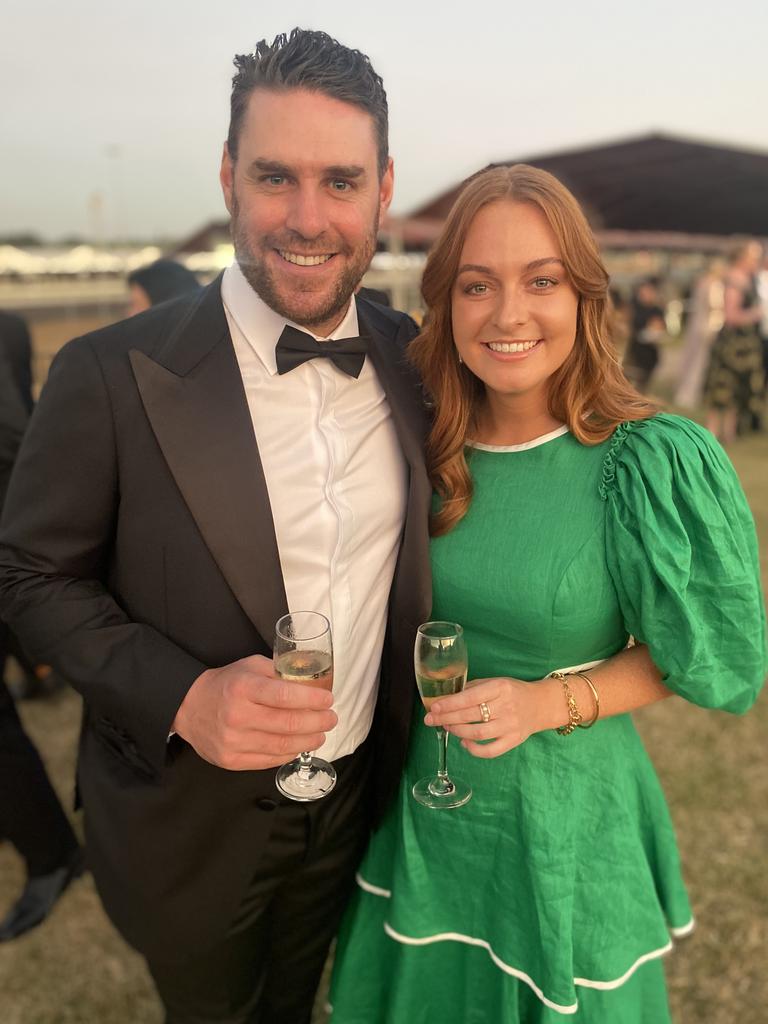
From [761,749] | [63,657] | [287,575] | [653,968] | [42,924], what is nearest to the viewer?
[63,657]

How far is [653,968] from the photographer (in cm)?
186

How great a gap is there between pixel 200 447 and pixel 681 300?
27415 millimetres

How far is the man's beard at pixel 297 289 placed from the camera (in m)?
1.60

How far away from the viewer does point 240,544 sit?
4.95ft

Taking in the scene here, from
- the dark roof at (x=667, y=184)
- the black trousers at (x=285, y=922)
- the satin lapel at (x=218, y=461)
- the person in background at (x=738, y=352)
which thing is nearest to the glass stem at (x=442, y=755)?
the black trousers at (x=285, y=922)

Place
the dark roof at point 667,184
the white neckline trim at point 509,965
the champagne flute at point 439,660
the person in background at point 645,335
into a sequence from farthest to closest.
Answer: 1. the person in background at point 645,335
2. the dark roof at point 667,184
3. the white neckline trim at point 509,965
4. the champagne flute at point 439,660

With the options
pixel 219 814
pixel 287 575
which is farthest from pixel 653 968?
pixel 287 575

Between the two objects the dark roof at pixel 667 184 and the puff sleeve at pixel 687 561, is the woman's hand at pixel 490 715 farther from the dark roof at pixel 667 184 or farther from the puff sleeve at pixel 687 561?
the dark roof at pixel 667 184

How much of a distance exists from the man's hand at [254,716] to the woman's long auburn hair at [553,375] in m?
0.60

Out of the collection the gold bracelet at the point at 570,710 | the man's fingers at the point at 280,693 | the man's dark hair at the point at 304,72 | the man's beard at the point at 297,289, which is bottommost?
the gold bracelet at the point at 570,710

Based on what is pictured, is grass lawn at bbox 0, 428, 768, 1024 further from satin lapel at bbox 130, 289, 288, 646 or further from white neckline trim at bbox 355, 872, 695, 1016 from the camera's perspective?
satin lapel at bbox 130, 289, 288, 646

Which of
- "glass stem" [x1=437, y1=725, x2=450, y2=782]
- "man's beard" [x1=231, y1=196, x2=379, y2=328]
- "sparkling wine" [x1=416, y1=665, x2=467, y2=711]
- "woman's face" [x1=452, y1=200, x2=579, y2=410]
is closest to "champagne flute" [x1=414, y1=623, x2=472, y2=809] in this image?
"sparkling wine" [x1=416, y1=665, x2=467, y2=711]

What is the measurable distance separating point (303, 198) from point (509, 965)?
1.79 meters

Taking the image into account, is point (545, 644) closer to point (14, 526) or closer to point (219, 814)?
point (219, 814)
